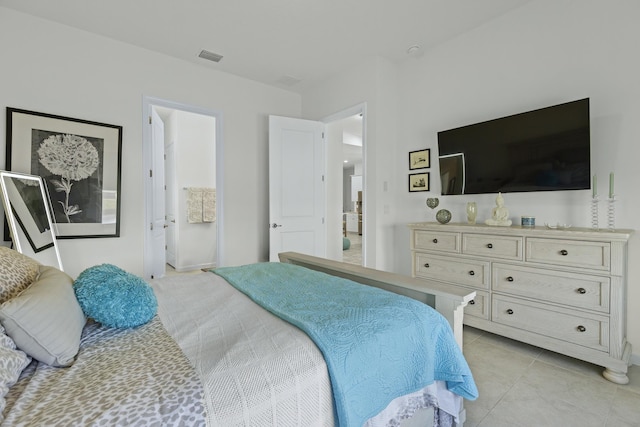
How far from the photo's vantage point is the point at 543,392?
1796 millimetres

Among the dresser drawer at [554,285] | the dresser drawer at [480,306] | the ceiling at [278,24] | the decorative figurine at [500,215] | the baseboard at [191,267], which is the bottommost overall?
the baseboard at [191,267]

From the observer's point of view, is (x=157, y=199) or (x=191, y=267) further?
(x=191, y=267)

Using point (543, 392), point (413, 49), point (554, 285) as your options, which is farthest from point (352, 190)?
point (543, 392)

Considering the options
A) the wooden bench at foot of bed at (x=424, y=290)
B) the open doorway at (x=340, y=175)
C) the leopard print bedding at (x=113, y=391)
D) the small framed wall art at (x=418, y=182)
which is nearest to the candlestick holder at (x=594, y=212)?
the small framed wall art at (x=418, y=182)

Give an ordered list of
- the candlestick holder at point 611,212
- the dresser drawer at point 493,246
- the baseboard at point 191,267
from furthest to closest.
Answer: the baseboard at point 191,267 → the dresser drawer at point 493,246 → the candlestick holder at point 611,212

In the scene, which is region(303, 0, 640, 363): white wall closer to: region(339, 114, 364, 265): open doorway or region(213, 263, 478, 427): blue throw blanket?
region(213, 263, 478, 427): blue throw blanket

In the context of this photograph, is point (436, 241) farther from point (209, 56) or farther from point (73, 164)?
point (73, 164)

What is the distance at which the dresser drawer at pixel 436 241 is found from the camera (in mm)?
2656

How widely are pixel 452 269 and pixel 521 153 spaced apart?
1149mm

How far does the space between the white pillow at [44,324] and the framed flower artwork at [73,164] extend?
2.33 m

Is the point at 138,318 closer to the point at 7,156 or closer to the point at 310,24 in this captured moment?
the point at 7,156

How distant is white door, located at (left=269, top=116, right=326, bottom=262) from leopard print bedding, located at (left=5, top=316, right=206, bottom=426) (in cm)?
290

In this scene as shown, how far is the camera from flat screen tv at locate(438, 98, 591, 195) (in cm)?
218

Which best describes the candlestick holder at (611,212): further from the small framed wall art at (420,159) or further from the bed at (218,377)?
the bed at (218,377)
